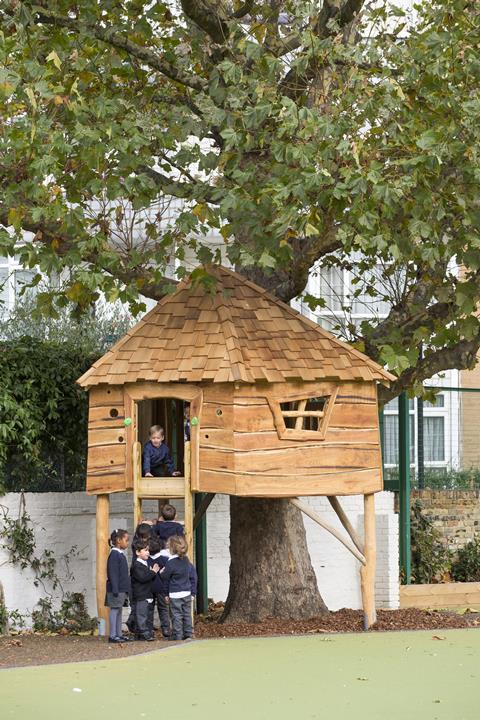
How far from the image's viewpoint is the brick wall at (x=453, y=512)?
20594 mm

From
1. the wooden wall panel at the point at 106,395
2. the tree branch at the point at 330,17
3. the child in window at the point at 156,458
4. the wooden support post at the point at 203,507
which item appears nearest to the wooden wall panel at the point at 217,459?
the child in window at the point at 156,458

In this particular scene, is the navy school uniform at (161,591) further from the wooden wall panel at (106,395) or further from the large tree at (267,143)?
the large tree at (267,143)

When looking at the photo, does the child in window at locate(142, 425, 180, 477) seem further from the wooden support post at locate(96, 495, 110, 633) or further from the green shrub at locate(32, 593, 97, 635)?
the green shrub at locate(32, 593, 97, 635)

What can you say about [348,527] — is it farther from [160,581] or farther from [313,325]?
[160,581]

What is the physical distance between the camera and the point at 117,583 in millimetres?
15234

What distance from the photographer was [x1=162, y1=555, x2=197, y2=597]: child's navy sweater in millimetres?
15047

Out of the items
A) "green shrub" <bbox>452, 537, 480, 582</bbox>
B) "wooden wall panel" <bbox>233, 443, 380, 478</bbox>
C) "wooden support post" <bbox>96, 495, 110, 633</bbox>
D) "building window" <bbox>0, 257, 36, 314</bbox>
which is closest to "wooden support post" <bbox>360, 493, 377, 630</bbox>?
"wooden wall panel" <bbox>233, 443, 380, 478</bbox>

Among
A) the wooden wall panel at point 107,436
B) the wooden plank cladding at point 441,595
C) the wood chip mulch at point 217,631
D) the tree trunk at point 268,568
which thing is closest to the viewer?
the wood chip mulch at point 217,631

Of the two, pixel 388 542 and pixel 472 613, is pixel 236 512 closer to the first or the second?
pixel 388 542

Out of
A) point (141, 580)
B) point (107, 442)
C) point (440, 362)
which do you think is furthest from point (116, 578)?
point (440, 362)

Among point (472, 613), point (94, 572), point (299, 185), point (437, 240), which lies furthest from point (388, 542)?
point (299, 185)

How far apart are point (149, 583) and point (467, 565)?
674 centimetres

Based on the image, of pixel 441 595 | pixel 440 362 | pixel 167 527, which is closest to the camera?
pixel 167 527

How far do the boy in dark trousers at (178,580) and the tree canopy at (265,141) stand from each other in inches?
105
